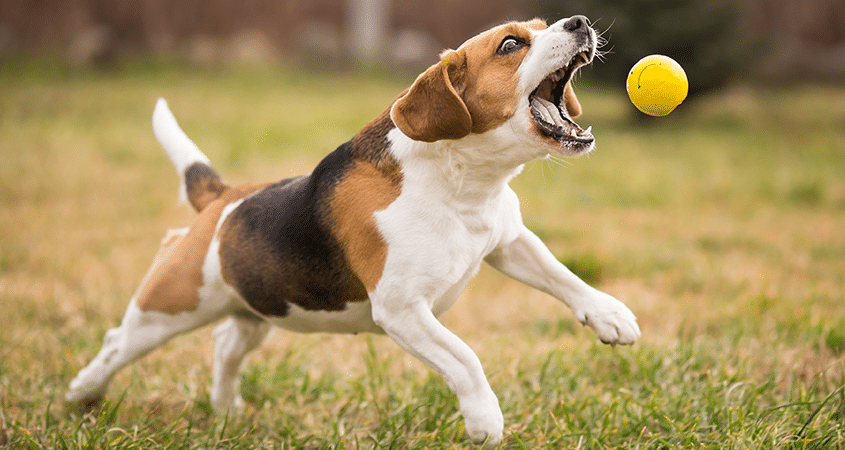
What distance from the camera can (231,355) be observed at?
10.1 ft

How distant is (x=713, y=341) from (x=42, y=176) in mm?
6377

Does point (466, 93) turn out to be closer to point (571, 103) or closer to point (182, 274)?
point (571, 103)

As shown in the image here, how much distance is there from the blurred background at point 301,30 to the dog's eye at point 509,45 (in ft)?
29.8

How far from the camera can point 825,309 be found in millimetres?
3965

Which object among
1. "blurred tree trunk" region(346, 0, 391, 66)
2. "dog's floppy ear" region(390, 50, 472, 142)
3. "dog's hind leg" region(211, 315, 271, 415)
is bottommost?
"blurred tree trunk" region(346, 0, 391, 66)

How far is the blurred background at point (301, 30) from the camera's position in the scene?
42.3ft

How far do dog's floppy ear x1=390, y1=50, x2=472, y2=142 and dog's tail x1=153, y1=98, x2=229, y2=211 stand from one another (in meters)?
1.26

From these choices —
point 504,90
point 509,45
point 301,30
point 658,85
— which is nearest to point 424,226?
point 504,90

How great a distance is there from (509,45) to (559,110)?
27cm

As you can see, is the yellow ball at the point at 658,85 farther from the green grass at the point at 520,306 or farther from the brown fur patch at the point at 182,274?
the brown fur patch at the point at 182,274

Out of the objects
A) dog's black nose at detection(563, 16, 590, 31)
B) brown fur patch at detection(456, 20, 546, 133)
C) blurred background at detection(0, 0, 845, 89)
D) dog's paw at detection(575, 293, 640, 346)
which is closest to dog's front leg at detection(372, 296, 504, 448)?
dog's paw at detection(575, 293, 640, 346)

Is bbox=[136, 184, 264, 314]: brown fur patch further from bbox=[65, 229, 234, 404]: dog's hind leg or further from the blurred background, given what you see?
the blurred background

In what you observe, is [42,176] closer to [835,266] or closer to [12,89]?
[12,89]

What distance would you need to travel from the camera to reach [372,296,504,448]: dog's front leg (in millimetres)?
2182
